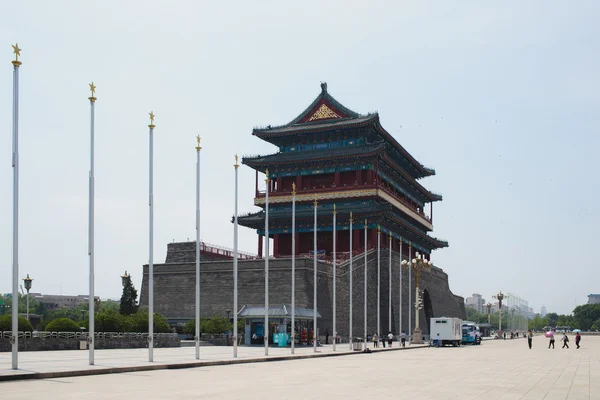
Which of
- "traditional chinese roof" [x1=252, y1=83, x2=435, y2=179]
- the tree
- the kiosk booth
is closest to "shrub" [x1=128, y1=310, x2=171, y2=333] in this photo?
the kiosk booth

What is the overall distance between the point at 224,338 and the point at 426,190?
5486cm

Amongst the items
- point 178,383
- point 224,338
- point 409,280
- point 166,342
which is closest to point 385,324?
point 409,280

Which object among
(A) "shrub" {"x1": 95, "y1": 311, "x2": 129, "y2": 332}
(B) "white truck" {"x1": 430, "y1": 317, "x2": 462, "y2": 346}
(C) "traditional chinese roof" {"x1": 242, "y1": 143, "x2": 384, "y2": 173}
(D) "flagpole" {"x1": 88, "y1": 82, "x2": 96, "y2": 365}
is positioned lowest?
(B) "white truck" {"x1": 430, "y1": 317, "x2": 462, "y2": 346}

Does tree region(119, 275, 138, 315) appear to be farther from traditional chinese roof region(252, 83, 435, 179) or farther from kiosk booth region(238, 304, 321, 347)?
traditional chinese roof region(252, 83, 435, 179)

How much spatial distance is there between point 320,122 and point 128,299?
1186 inches

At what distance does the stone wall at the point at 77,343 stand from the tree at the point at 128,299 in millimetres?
21112

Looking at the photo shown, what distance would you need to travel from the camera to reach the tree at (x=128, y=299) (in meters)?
71.6

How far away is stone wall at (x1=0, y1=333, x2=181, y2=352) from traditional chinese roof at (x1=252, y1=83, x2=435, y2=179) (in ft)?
130

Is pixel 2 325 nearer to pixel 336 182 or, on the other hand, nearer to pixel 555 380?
pixel 555 380

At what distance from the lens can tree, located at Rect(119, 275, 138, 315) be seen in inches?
2820

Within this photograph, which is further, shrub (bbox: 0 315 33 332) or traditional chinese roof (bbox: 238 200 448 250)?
traditional chinese roof (bbox: 238 200 448 250)

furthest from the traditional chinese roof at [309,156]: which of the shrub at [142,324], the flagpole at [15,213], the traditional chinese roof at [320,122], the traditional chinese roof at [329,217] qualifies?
the flagpole at [15,213]

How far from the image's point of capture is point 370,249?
7800 cm

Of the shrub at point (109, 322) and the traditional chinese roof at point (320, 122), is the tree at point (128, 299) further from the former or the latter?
the traditional chinese roof at point (320, 122)
